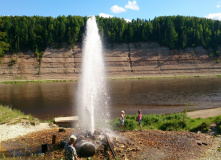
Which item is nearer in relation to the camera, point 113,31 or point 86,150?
point 86,150

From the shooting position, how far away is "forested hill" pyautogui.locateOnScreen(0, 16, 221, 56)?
306 feet

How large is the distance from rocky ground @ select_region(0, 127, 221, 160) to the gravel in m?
0.88

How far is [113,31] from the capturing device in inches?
4040

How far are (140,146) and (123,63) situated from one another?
76481mm

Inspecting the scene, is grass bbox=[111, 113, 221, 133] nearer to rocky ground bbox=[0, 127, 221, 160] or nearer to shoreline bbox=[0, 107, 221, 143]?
rocky ground bbox=[0, 127, 221, 160]

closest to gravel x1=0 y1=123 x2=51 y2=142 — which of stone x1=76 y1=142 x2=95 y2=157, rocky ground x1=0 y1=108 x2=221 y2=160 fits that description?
rocky ground x1=0 y1=108 x2=221 y2=160

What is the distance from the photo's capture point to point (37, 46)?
91500mm

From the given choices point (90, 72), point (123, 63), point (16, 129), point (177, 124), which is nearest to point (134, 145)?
point (90, 72)

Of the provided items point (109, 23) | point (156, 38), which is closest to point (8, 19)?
point (109, 23)

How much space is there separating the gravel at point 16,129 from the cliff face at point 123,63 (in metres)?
62.0

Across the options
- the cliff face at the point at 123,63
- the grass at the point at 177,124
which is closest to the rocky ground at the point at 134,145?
the grass at the point at 177,124

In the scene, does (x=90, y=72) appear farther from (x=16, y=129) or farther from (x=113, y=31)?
(x=113, y=31)

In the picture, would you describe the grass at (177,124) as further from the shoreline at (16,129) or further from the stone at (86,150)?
the shoreline at (16,129)

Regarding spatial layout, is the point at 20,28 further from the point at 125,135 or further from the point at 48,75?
the point at 125,135
